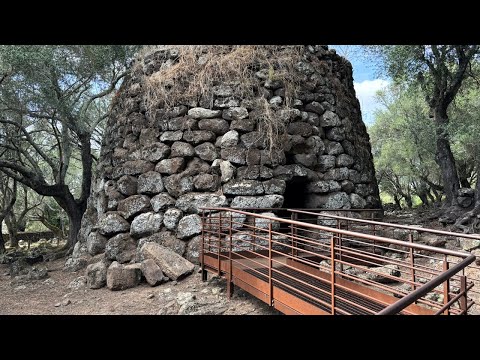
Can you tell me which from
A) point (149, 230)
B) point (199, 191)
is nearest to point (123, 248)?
point (149, 230)

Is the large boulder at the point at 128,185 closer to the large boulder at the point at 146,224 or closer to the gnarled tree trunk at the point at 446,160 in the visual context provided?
the large boulder at the point at 146,224

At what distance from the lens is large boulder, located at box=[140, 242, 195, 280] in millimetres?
5629

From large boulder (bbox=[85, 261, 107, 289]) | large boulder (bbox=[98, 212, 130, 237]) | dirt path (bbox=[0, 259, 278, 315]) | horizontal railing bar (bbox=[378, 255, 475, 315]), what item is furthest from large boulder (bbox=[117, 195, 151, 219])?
horizontal railing bar (bbox=[378, 255, 475, 315])

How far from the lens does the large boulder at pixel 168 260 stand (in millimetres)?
5629

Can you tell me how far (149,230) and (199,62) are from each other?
13.1ft

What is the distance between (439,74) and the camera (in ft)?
33.0

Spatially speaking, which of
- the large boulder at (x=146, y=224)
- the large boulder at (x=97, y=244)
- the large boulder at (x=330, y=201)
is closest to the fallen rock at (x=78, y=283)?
the large boulder at (x=97, y=244)

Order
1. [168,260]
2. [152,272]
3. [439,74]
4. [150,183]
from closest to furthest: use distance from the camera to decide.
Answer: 1. [152,272]
2. [168,260]
3. [150,183]
4. [439,74]

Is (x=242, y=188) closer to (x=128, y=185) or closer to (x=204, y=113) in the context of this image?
(x=204, y=113)

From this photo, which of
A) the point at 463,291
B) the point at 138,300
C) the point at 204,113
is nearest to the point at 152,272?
the point at 138,300

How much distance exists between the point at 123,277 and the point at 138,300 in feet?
2.34

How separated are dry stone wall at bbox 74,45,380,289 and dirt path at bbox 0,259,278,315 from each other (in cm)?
49

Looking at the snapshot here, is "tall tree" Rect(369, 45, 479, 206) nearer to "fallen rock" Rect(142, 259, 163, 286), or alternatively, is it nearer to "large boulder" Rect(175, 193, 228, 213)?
"large boulder" Rect(175, 193, 228, 213)
